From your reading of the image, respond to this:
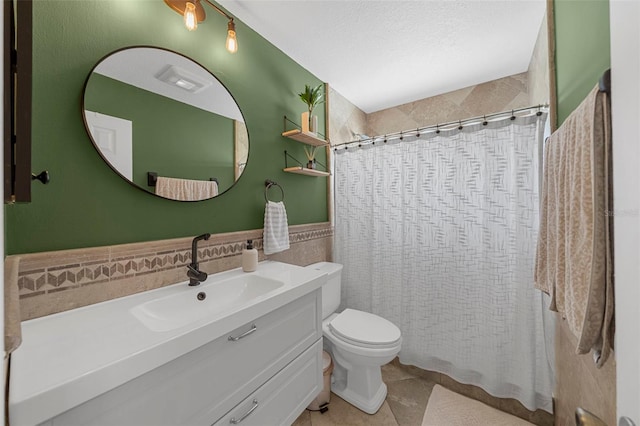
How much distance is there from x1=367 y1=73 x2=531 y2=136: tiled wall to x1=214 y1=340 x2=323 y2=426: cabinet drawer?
7.42 feet

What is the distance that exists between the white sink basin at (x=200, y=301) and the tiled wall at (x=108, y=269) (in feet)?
0.44

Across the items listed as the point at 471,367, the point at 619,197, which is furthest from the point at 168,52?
the point at 471,367

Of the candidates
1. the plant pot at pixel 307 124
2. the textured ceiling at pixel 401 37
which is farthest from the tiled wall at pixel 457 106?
the plant pot at pixel 307 124

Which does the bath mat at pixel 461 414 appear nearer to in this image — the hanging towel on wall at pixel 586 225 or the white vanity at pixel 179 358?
the white vanity at pixel 179 358

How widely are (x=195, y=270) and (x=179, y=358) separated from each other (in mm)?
485

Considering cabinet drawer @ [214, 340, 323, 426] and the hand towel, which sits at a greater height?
the hand towel

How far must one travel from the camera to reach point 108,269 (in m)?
1.00

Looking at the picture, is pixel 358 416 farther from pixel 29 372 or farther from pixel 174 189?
pixel 174 189

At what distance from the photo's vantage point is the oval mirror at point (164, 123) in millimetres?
1021

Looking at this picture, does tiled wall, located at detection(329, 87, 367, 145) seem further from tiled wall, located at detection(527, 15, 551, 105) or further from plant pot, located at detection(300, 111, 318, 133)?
tiled wall, located at detection(527, 15, 551, 105)

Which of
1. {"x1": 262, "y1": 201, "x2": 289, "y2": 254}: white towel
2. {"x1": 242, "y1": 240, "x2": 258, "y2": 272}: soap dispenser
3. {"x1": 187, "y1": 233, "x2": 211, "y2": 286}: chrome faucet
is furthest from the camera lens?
{"x1": 262, "y1": 201, "x2": 289, "y2": 254}: white towel

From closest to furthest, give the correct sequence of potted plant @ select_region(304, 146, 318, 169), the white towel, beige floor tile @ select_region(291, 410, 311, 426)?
beige floor tile @ select_region(291, 410, 311, 426), the white towel, potted plant @ select_region(304, 146, 318, 169)

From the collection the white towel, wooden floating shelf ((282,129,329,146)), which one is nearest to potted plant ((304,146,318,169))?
wooden floating shelf ((282,129,329,146))

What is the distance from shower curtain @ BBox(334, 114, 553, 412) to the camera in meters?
1.50
